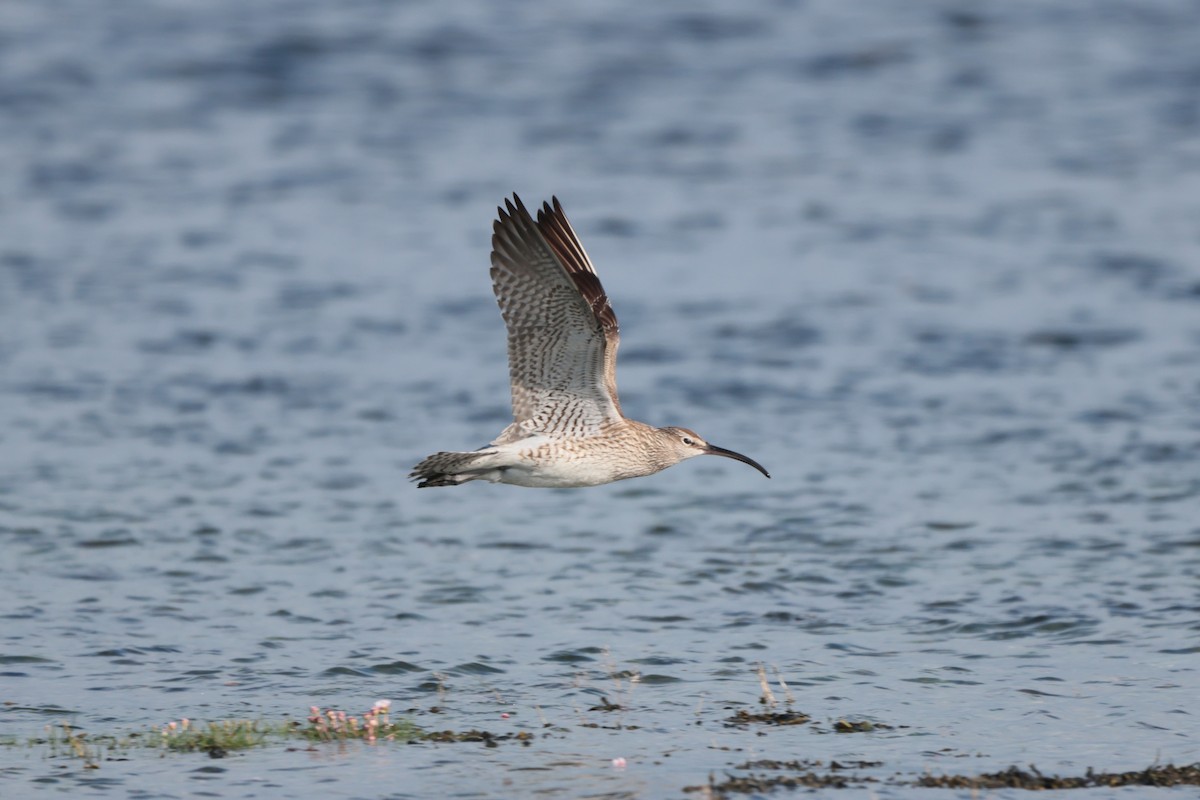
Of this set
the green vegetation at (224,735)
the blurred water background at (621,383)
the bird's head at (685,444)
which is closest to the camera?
the green vegetation at (224,735)

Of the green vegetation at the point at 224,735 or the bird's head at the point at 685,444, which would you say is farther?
the bird's head at the point at 685,444

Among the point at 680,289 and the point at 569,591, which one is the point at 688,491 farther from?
the point at 680,289

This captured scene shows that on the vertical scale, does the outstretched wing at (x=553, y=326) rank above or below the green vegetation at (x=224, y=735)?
above

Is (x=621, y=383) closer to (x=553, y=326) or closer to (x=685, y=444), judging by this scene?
(x=685, y=444)

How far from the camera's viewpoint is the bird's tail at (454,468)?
7.23m

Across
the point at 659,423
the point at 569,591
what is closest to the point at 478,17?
the point at 659,423

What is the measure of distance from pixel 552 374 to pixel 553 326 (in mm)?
243

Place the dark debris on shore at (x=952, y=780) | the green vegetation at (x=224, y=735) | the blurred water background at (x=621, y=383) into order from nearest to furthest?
1. the dark debris on shore at (x=952, y=780)
2. the green vegetation at (x=224, y=735)
3. the blurred water background at (x=621, y=383)

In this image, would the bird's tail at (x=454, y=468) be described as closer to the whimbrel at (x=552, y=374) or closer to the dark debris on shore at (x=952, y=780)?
the whimbrel at (x=552, y=374)

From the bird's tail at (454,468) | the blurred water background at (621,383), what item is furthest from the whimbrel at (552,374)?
the blurred water background at (621,383)

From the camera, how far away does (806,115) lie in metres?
19.9

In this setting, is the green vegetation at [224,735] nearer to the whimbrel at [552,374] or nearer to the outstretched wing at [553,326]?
the whimbrel at [552,374]

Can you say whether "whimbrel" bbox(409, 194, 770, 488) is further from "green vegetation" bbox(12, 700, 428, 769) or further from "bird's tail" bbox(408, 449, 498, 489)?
"green vegetation" bbox(12, 700, 428, 769)

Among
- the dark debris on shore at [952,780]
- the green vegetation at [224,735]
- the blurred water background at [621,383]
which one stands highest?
the blurred water background at [621,383]
